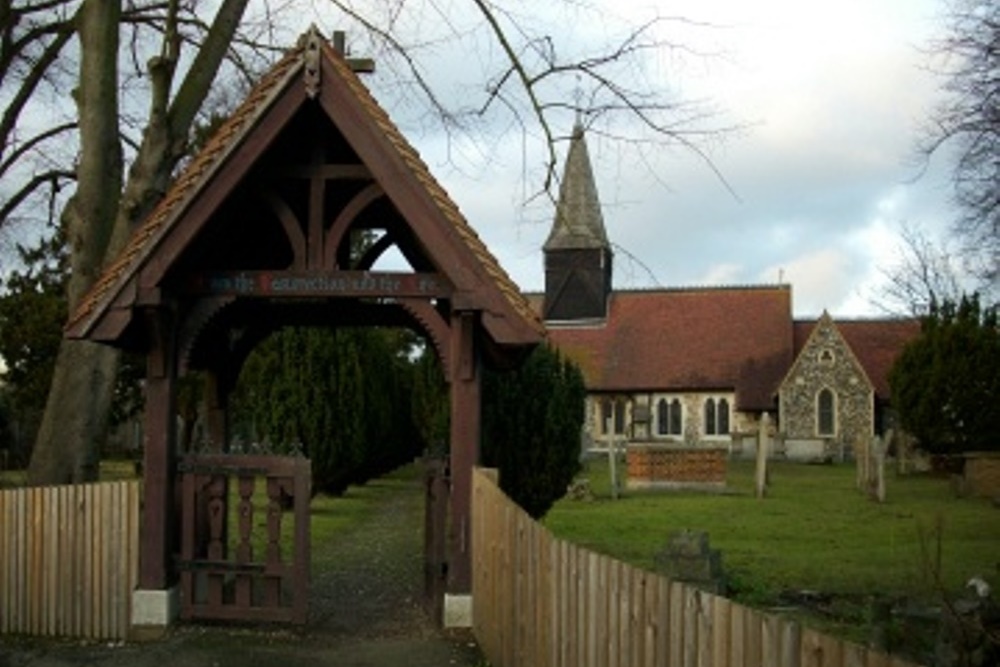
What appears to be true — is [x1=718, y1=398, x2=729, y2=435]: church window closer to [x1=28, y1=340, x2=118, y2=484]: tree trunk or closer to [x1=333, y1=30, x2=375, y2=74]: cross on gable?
[x1=28, y1=340, x2=118, y2=484]: tree trunk

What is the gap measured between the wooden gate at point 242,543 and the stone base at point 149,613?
0.25m

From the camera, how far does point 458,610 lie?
10.4 m

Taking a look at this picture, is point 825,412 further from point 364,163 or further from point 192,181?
point 192,181

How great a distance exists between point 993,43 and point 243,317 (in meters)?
19.0

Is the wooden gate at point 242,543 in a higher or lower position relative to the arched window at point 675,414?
lower

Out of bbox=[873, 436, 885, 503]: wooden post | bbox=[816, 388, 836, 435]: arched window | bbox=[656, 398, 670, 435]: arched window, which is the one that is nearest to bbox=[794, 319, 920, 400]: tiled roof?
bbox=[816, 388, 836, 435]: arched window

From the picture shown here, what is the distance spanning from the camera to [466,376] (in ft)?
34.6

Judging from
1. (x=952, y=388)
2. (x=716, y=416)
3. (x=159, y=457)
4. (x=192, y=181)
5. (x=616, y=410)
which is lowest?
(x=159, y=457)

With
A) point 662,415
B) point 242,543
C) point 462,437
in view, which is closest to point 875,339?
point 662,415

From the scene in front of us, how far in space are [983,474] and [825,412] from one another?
2602cm

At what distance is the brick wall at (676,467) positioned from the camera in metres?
34.7

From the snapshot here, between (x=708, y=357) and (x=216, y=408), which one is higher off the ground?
(x=708, y=357)

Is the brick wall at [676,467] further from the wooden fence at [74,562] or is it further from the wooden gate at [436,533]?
the wooden fence at [74,562]

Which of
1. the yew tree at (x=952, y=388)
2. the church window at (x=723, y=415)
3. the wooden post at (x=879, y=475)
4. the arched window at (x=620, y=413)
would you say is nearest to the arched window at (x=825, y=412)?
the church window at (x=723, y=415)
